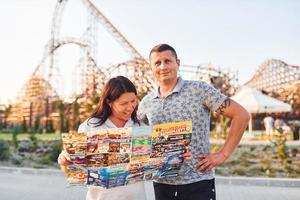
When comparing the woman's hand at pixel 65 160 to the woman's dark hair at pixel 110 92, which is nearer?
the woman's hand at pixel 65 160

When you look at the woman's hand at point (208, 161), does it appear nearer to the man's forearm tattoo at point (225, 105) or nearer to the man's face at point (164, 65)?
the man's forearm tattoo at point (225, 105)

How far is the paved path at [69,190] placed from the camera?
559 cm

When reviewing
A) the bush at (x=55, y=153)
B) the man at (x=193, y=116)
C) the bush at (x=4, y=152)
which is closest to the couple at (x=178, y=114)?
the man at (x=193, y=116)

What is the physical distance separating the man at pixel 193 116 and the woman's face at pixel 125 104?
0.21 metres

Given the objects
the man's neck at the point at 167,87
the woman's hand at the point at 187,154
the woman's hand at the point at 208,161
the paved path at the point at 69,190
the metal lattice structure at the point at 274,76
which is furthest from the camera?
the metal lattice structure at the point at 274,76

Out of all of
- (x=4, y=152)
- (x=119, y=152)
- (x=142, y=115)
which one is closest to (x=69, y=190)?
(x=142, y=115)

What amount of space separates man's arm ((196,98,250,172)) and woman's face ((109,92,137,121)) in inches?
17.5

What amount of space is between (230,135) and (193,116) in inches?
8.9

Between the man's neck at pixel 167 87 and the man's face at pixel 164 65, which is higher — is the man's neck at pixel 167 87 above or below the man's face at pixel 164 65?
below

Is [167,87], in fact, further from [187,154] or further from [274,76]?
[274,76]

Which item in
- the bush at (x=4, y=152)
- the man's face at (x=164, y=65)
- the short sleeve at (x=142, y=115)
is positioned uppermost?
the man's face at (x=164, y=65)

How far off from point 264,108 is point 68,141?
13960 mm

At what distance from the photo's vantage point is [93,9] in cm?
2352

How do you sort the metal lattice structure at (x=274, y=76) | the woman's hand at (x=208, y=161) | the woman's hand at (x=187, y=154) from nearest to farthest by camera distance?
the woman's hand at (x=187, y=154) → the woman's hand at (x=208, y=161) → the metal lattice structure at (x=274, y=76)
